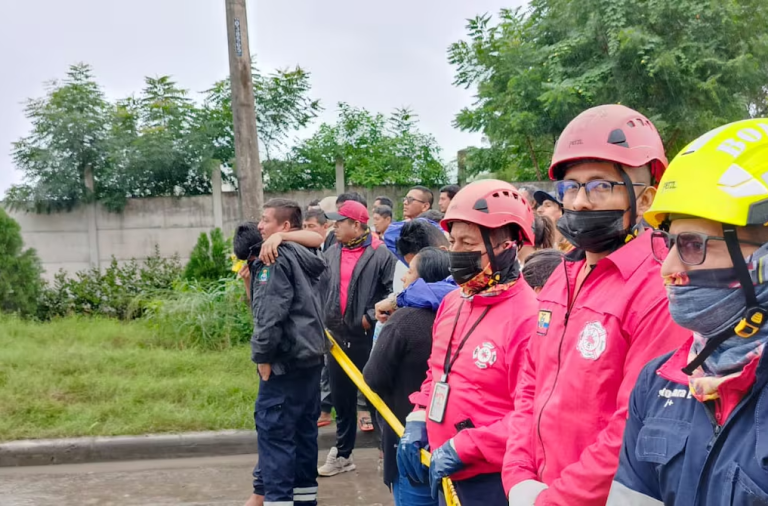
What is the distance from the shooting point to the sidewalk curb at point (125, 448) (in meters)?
6.27

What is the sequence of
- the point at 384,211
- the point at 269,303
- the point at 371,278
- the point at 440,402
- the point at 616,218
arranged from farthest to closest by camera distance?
the point at 384,211 < the point at 371,278 < the point at 269,303 < the point at 440,402 < the point at 616,218

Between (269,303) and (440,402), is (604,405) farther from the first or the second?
(269,303)

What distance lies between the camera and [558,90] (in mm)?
11125

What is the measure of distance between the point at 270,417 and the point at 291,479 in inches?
17.4

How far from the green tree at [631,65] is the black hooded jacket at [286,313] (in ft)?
24.2

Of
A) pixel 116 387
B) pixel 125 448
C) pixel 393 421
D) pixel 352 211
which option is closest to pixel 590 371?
pixel 393 421

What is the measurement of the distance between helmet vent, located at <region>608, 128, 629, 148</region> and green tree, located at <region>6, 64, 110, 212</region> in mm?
11267

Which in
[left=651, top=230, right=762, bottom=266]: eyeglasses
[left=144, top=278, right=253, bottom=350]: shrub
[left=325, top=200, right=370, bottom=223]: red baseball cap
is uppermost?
[left=325, top=200, right=370, bottom=223]: red baseball cap

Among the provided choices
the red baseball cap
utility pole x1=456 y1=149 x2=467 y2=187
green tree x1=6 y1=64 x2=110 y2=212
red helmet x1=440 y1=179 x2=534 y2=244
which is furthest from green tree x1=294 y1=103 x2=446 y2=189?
red helmet x1=440 y1=179 x2=534 y2=244

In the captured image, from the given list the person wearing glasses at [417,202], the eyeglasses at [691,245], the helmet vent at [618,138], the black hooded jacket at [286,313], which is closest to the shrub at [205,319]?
the person wearing glasses at [417,202]

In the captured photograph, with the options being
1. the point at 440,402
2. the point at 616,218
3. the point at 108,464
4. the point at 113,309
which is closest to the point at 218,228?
the point at 113,309

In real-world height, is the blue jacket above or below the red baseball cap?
below

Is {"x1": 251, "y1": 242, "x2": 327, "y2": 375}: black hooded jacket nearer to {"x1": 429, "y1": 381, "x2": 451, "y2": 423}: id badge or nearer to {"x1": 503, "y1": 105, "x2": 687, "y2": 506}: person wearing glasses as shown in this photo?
{"x1": 429, "y1": 381, "x2": 451, "y2": 423}: id badge

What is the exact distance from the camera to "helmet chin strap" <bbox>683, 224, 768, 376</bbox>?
4.80 ft
